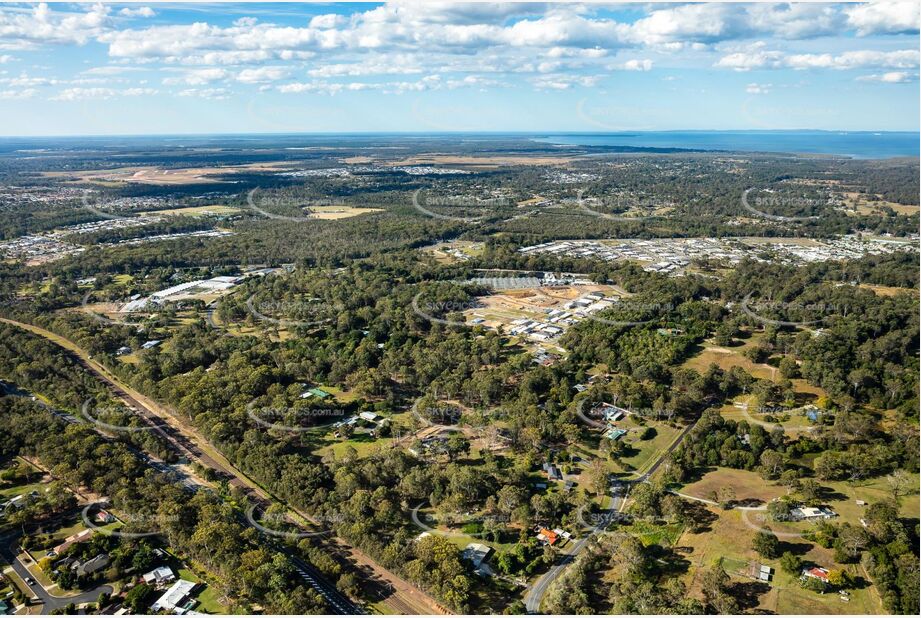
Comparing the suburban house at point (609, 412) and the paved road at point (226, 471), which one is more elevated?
the suburban house at point (609, 412)

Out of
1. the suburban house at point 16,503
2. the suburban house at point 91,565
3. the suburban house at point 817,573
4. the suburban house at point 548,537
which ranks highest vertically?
the suburban house at point 16,503

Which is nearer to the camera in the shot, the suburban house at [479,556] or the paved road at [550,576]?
the paved road at [550,576]

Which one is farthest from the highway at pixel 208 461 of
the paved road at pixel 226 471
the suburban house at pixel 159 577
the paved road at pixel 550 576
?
the paved road at pixel 550 576

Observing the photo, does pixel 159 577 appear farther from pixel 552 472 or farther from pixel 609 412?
pixel 609 412

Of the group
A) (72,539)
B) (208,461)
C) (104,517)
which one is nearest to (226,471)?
(208,461)

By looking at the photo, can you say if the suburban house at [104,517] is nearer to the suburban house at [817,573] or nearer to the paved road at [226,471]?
the paved road at [226,471]

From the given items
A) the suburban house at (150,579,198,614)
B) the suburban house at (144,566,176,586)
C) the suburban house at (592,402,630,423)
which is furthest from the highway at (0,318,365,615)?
the suburban house at (592,402,630,423)

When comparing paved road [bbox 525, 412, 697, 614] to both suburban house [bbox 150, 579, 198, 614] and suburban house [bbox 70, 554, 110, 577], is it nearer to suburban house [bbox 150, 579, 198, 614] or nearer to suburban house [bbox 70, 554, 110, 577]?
suburban house [bbox 150, 579, 198, 614]
